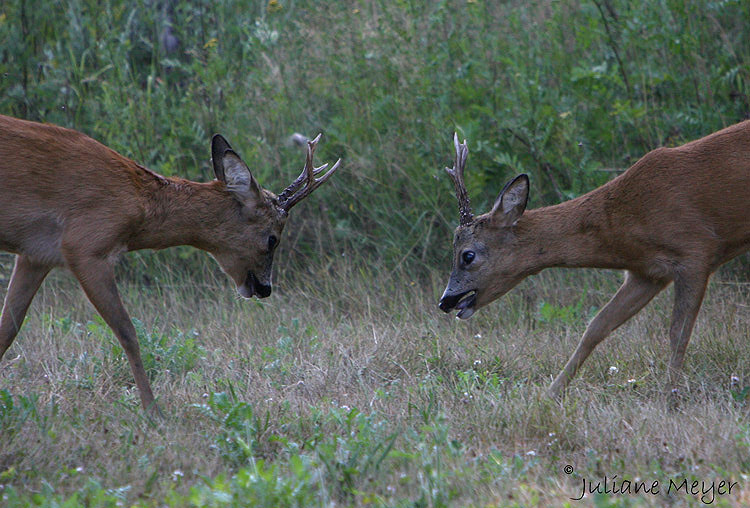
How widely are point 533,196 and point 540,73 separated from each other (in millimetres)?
1180

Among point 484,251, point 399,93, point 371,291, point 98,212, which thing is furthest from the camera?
point 399,93

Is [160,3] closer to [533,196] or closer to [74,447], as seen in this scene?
[533,196]

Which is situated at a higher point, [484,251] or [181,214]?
[181,214]

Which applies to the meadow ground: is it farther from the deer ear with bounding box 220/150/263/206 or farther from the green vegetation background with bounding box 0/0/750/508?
the deer ear with bounding box 220/150/263/206

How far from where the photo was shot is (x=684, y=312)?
573 centimetres

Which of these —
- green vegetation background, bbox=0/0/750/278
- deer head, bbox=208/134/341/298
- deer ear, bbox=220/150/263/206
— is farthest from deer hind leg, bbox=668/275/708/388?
deer ear, bbox=220/150/263/206

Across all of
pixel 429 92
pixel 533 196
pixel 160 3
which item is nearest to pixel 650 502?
pixel 533 196

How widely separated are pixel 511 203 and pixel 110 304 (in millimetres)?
2499

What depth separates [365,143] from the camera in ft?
28.3

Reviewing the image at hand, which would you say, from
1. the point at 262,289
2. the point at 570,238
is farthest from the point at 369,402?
the point at 570,238

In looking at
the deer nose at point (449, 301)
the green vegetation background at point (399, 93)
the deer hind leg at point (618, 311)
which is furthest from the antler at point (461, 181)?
the green vegetation background at point (399, 93)

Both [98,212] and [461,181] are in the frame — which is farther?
[461,181]

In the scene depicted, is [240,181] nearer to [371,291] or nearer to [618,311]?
[371,291]

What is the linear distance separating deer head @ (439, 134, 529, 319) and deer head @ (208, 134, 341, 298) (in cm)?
92
